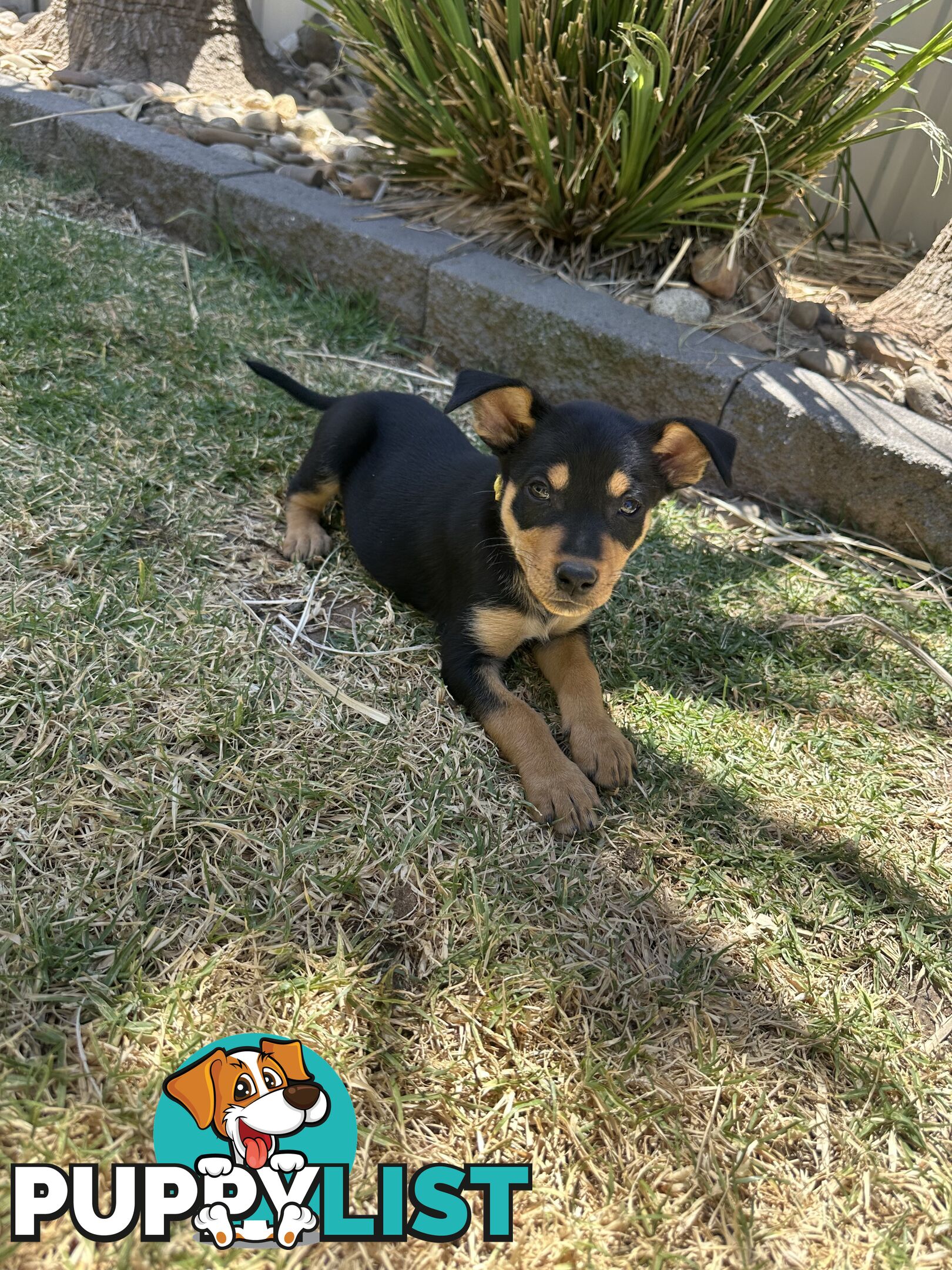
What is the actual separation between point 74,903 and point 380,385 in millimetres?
3330

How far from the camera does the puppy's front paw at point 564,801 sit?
265 centimetres

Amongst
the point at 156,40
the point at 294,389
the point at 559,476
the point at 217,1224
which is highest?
the point at 156,40

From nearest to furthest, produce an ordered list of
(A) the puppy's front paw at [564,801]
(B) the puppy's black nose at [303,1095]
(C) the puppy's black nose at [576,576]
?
(B) the puppy's black nose at [303,1095]
(C) the puppy's black nose at [576,576]
(A) the puppy's front paw at [564,801]

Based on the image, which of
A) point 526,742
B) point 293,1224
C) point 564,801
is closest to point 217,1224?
point 293,1224

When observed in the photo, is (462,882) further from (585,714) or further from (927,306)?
(927,306)

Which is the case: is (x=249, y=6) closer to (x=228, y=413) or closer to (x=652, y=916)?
(x=228, y=413)

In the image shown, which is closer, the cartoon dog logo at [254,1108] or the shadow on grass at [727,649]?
the cartoon dog logo at [254,1108]

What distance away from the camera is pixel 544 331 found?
479cm

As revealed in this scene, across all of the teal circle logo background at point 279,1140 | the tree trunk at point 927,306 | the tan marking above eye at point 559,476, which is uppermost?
the tree trunk at point 927,306

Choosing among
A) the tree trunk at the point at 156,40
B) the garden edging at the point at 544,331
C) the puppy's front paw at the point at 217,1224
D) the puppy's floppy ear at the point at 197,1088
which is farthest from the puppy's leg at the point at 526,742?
the tree trunk at the point at 156,40

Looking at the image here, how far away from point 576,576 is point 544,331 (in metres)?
2.67

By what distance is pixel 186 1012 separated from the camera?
196cm

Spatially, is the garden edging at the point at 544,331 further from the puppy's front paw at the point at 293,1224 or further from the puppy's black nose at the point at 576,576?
the puppy's front paw at the point at 293,1224

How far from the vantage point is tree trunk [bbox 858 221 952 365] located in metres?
4.80
